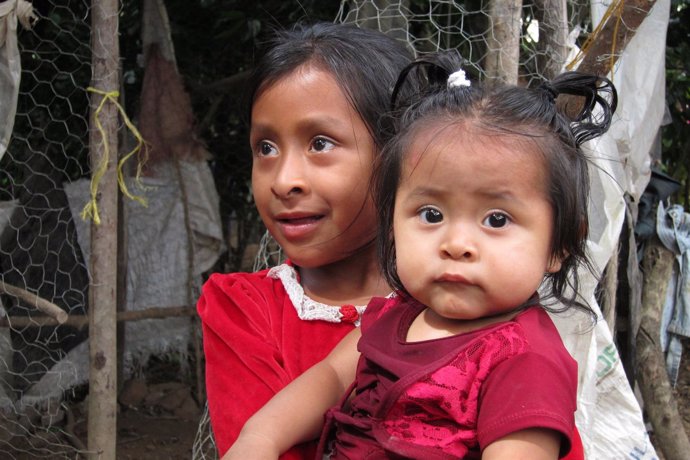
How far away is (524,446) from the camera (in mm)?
956

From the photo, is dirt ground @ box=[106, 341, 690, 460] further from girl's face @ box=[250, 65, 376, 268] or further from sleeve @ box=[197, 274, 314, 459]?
girl's face @ box=[250, 65, 376, 268]

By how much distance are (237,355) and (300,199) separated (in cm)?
29

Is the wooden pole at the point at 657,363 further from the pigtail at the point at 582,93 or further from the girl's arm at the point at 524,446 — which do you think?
the girl's arm at the point at 524,446

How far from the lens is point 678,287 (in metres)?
4.17

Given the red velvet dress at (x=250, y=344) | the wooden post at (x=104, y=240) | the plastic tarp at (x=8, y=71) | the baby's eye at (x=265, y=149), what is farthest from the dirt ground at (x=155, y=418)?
the baby's eye at (x=265, y=149)

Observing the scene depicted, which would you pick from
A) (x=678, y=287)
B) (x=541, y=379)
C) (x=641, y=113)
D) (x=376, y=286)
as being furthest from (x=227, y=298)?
(x=678, y=287)

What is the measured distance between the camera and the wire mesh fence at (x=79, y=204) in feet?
12.2

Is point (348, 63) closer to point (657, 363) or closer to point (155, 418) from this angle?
point (657, 363)

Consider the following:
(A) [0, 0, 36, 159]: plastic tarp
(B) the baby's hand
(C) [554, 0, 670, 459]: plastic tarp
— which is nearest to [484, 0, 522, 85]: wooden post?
(C) [554, 0, 670, 459]: plastic tarp

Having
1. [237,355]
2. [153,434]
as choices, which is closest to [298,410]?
[237,355]

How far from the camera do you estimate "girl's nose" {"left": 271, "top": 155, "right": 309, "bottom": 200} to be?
1.38 meters

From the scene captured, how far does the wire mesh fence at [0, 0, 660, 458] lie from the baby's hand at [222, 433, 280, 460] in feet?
7.54

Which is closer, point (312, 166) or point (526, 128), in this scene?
point (526, 128)

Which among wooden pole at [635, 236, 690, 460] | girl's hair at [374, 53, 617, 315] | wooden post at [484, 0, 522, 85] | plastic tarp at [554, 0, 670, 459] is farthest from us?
wooden pole at [635, 236, 690, 460]
